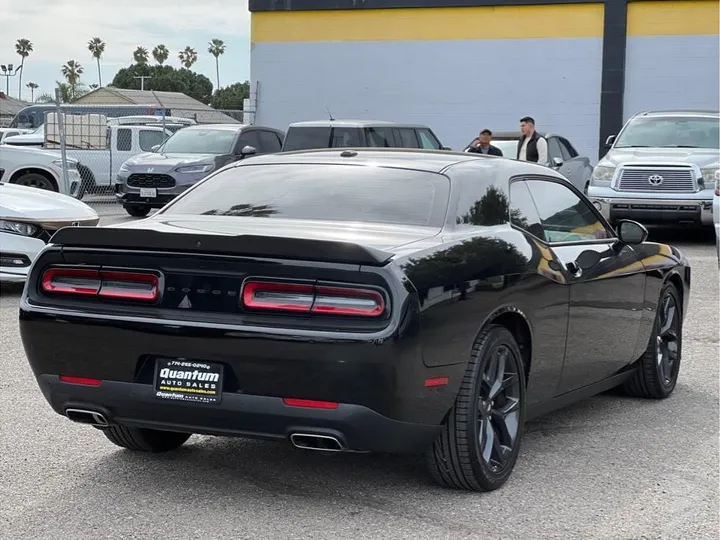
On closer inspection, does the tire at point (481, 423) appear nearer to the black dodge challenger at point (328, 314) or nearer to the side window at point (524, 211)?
the black dodge challenger at point (328, 314)

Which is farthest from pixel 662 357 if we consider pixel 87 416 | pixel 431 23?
pixel 431 23

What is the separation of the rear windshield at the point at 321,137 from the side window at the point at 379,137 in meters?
0.21

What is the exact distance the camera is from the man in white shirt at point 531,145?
→ 17453 millimetres

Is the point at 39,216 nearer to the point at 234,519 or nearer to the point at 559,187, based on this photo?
the point at 559,187

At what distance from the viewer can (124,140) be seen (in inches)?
994

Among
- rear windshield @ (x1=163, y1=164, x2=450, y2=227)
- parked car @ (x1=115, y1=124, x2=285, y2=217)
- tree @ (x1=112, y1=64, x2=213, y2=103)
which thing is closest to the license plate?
rear windshield @ (x1=163, y1=164, x2=450, y2=227)

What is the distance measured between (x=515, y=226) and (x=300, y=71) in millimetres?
27967

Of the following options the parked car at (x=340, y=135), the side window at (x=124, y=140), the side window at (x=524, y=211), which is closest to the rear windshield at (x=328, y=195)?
the side window at (x=524, y=211)

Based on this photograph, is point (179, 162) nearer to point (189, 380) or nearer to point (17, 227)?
point (17, 227)

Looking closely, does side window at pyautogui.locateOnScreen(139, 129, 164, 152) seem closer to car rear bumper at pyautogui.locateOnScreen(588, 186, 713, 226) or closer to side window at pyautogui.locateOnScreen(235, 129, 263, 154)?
side window at pyautogui.locateOnScreen(235, 129, 263, 154)

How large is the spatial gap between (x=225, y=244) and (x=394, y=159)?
56.3 inches

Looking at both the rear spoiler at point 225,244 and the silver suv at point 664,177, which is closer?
the rear spoiler at point 225,244

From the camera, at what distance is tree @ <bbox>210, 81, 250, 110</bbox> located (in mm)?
107025

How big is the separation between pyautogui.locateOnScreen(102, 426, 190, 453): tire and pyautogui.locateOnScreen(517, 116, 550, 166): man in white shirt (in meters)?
12.6
